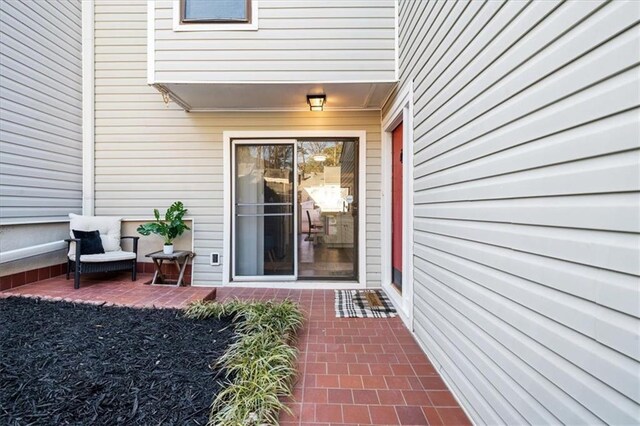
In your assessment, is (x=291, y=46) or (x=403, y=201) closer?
(x=403, y=201)

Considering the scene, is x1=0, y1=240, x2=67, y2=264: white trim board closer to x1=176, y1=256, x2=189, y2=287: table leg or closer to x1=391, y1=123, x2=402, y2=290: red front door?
x1=176, y1=256, x2=189, y2=287: table leg

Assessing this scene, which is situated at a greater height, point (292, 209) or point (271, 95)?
point (271, 95)

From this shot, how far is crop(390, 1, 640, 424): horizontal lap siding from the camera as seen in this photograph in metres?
0.91

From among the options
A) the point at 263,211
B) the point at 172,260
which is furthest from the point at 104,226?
the point at 263,211

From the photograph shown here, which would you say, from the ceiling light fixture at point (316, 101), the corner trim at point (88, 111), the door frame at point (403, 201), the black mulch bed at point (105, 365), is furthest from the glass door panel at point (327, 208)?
the corner trim at point (88, 111)

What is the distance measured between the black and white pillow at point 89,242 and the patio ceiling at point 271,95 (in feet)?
6.58

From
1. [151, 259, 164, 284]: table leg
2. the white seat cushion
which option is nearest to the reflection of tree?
[151, 259, 164, 284]: table leg

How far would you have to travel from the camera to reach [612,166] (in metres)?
0.94

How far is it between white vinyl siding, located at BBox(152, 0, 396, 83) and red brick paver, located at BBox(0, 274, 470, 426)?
248 cm

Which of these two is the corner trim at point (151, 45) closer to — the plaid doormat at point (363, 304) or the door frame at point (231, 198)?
the door frame at point (231, 198)

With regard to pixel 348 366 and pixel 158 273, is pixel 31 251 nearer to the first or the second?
pixel 158 273

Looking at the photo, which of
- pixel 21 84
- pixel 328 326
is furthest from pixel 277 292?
pixel 21 84

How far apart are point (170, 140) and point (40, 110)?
1.48 metres

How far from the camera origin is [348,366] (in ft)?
7.61
